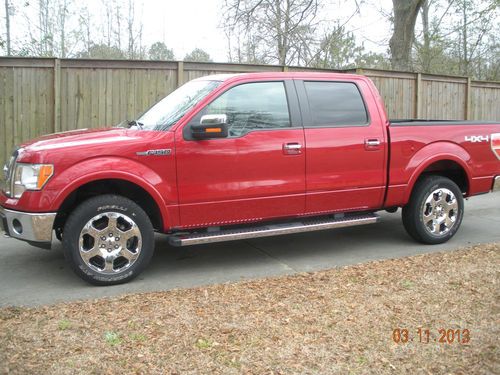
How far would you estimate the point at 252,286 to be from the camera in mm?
4812

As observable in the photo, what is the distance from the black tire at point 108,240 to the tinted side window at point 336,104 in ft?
7.03

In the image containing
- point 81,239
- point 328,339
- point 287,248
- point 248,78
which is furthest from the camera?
point 287,248

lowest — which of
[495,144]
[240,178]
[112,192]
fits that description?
[112,192]

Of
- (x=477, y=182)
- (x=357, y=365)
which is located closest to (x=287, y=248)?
(x=477, y=182)

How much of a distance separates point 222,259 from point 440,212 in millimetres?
2669

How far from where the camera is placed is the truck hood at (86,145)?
467 centimetres

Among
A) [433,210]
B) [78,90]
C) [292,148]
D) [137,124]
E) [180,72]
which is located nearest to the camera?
[292,148]

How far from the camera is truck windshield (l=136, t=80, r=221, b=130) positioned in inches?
207

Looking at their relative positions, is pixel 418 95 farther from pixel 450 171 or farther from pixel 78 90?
pixel 78 90

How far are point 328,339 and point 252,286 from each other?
4.15 ft

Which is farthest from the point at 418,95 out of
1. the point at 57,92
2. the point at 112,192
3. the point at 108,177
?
the point at 108,177

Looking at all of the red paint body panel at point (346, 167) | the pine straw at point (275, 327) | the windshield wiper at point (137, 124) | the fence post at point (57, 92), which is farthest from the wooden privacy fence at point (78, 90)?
the pine straw at point (275, 327)

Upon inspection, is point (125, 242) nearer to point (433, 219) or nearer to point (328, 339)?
point (328, 339)

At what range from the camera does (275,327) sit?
152 inches
